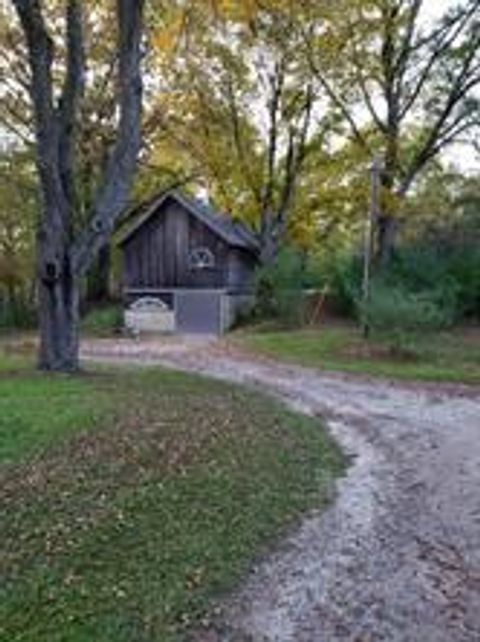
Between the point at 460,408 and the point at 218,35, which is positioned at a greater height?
the point at 218,35

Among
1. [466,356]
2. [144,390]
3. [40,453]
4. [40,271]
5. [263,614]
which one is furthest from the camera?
[466,356]

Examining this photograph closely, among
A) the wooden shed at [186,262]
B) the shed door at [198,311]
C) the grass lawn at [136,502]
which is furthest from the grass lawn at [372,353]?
the grass lawn at [136,502]

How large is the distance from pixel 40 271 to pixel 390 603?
13.0 m

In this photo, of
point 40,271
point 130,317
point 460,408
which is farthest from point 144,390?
point 130,317

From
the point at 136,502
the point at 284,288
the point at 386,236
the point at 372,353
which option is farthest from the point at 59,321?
the point at 386,236

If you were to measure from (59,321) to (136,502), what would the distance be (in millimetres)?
10472

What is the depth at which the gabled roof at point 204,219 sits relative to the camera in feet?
113

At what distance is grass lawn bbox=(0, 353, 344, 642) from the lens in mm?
6188

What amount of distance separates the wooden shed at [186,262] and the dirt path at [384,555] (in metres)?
20.0

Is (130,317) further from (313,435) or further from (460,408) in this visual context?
(313,435)

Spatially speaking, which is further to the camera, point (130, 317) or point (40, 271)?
point (130, 317)

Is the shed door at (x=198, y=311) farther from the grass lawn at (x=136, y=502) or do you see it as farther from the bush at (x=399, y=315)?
the grass lawn at (x=136, y=502)

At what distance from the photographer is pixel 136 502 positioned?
27.7 ft

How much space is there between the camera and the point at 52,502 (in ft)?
27.2
